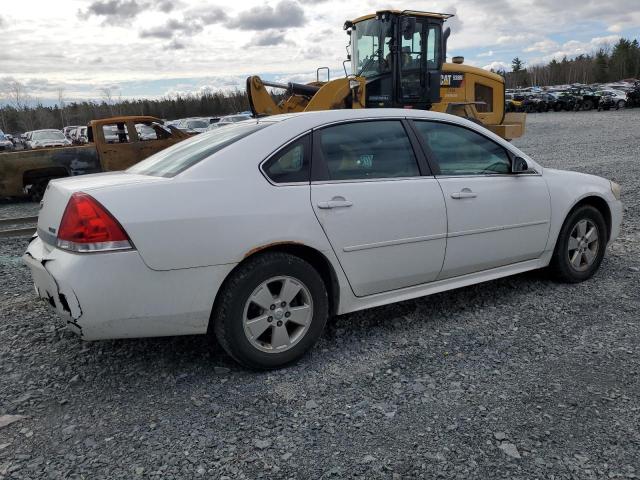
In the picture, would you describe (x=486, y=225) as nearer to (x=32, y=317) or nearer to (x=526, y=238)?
(x=526, y=238)

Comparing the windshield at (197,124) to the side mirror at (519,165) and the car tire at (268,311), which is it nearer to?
the side mirror at (519,165)

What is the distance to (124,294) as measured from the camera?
2.87 m

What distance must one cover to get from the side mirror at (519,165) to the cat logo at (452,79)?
31.4 ft

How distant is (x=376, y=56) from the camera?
1166 centimetres

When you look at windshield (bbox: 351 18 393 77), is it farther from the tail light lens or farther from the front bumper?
the tail light lens

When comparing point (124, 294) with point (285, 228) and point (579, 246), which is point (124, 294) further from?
point (579, 246)

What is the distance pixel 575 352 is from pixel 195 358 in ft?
8.04

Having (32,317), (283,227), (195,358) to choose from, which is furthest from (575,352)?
(32,317)

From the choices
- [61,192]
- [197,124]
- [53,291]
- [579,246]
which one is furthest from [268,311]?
[197,124]

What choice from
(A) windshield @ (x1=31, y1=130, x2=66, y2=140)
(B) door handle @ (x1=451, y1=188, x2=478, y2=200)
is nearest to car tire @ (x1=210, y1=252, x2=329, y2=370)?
(B) door handle @ (x1=451, y1=188, x2=478, y2=200)

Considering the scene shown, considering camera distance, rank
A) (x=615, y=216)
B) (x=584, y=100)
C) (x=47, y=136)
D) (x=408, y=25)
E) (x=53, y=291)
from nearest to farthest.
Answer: (x=53, y=291)
(x=615, y=216)
(x=408, y=25)
(x=47, y=136)
(x=584, y=100)

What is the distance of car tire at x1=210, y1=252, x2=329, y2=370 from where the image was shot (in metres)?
3.11

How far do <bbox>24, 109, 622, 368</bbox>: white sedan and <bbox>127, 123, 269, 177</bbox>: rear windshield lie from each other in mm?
20

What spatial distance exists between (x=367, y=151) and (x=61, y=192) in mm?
1944
